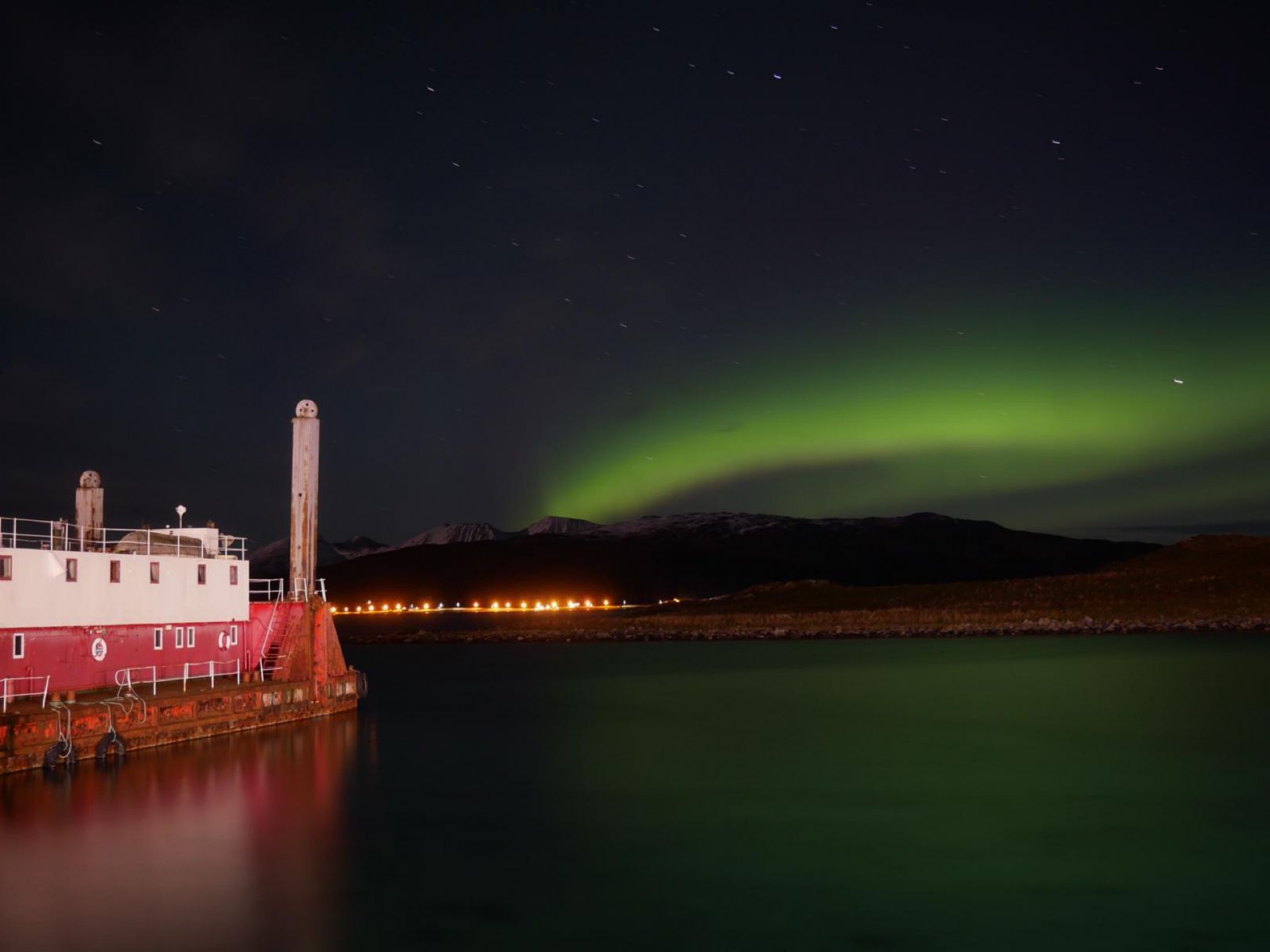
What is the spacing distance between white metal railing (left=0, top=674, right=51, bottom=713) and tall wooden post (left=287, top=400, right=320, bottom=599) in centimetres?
968

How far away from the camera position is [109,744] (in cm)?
2647

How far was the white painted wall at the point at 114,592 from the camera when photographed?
26281 millimetres

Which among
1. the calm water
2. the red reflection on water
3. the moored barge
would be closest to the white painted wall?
the moored barge

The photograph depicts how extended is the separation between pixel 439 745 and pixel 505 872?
709 inches

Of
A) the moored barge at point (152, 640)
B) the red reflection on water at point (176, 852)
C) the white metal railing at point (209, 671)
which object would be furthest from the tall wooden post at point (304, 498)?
the red reflection on water at point (176, 852)

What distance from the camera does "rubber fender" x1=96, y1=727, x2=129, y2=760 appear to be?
86.4 ft

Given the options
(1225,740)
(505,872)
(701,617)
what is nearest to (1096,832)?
(505,872)

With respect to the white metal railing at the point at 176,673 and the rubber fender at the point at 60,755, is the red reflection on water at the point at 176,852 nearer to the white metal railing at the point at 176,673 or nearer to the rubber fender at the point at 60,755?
the rubber fender at the point at 60,755

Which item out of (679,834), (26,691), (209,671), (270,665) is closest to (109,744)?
(26,691)

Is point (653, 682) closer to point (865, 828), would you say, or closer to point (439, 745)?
point (439, 745)

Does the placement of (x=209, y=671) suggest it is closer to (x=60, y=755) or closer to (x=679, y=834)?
(x=60, y=755)

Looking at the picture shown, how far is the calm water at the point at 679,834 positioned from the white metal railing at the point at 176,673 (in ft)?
7.76

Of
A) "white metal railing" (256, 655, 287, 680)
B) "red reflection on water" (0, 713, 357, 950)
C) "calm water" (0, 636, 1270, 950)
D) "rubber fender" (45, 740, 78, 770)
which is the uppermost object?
"white metal railing" (256, 655, 287, 680)

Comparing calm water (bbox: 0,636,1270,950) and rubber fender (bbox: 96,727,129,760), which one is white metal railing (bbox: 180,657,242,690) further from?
rubber fender (bbox: 96,727,129,760)
